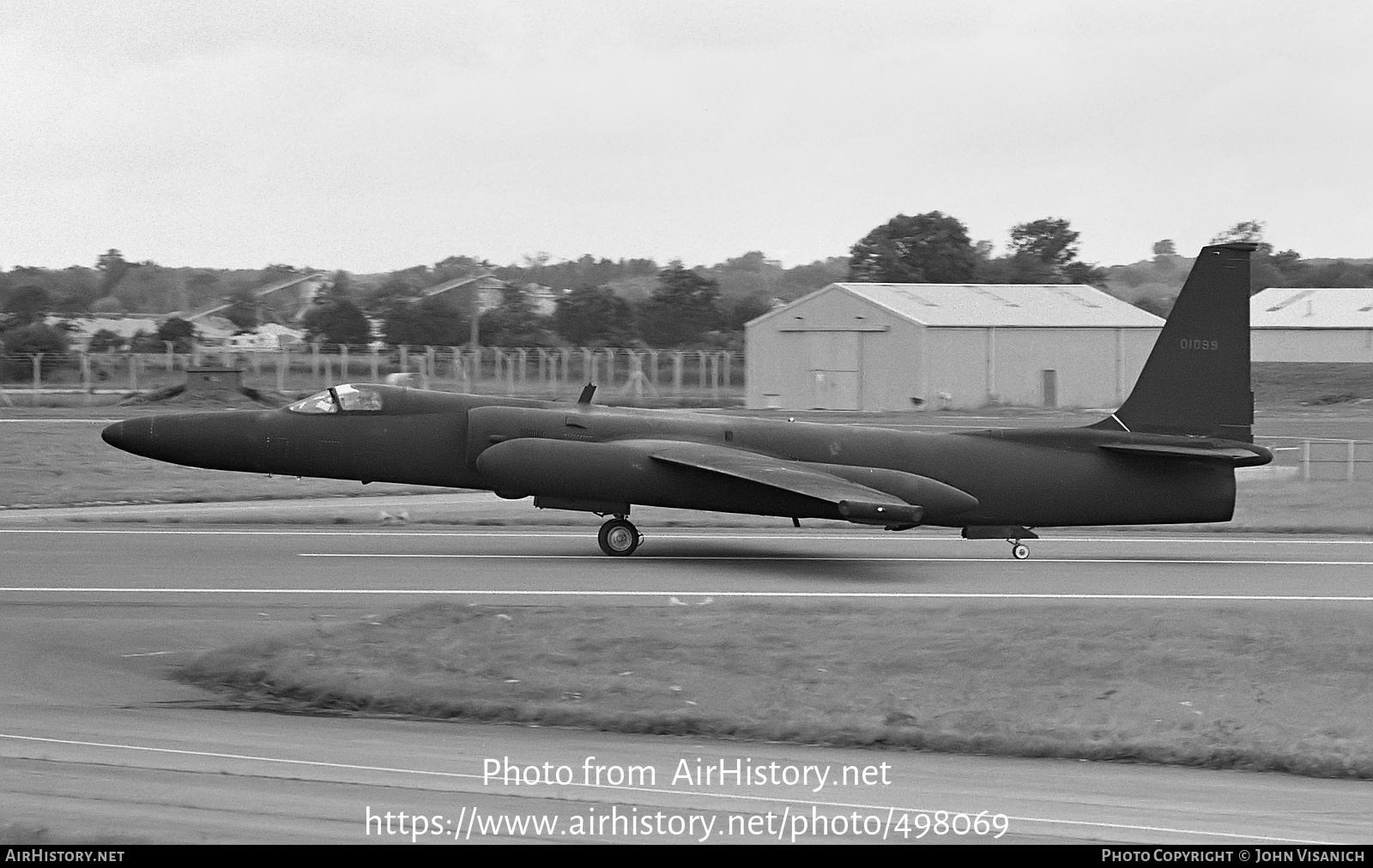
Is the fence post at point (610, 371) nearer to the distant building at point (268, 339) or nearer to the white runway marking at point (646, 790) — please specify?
the distant building at point (268, 339)

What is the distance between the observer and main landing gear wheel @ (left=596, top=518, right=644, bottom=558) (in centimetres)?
2072

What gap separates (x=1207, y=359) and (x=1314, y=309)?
67023 mm

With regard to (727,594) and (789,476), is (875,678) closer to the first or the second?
(727,594)

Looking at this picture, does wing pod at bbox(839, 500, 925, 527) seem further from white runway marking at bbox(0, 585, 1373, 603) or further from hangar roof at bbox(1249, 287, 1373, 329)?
hangar roof at bbox(1249, 287, 1373, 329)

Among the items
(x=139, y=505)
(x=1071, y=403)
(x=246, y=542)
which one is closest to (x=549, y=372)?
(x=1071, y=403)

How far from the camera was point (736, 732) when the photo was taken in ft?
36.7

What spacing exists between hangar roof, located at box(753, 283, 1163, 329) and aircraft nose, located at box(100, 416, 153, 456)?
42.0 meters

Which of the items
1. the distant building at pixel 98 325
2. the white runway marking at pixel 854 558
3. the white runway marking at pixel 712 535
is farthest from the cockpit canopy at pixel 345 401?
the distant building at pixel 98 325

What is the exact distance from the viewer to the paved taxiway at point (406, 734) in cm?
860

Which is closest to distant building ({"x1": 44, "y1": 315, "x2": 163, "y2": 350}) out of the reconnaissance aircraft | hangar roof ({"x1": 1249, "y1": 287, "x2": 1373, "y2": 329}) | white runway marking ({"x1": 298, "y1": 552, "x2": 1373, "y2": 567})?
the reconnaissance aircraft

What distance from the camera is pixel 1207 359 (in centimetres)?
2130

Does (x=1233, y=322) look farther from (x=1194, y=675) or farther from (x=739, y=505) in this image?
(x=1194, y=675)

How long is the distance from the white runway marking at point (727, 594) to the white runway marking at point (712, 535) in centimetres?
525
